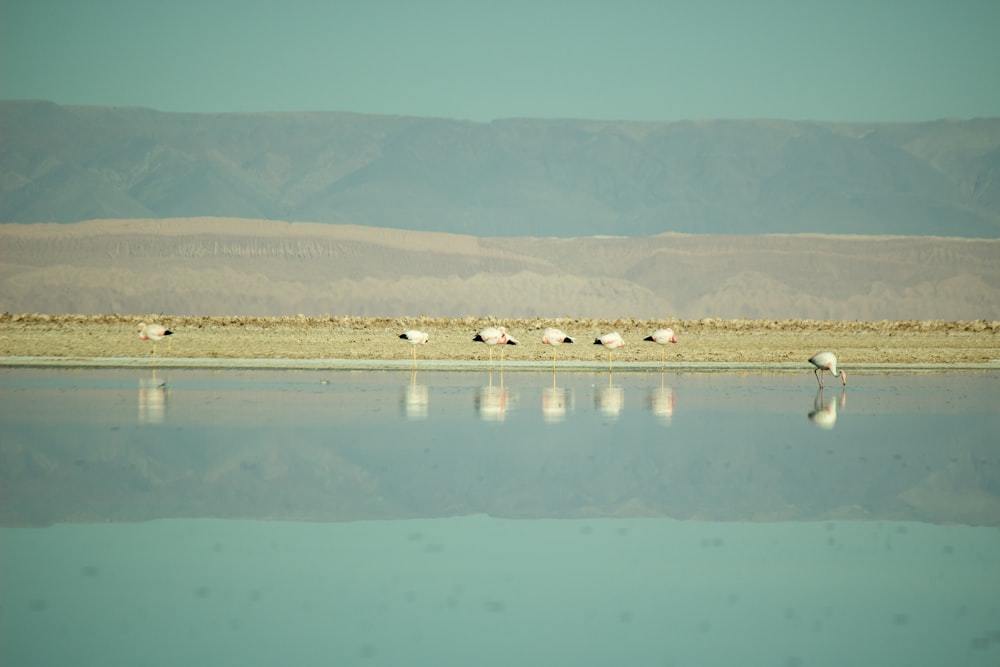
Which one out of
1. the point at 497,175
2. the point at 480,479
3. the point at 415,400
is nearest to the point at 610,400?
the point at 415,400

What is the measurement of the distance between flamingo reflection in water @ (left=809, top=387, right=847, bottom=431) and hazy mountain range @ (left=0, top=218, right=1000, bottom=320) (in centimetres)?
6033

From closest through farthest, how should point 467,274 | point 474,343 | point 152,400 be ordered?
1. point 152,400
2. point 474,343
3. point 467,274

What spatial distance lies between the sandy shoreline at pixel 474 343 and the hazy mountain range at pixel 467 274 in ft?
81.1

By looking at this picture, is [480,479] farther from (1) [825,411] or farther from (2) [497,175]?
(2) [497,175]

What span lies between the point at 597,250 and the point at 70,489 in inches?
3669

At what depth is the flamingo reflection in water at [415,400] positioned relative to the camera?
60.2 feet

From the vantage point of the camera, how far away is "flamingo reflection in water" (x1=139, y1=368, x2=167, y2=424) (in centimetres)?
1725

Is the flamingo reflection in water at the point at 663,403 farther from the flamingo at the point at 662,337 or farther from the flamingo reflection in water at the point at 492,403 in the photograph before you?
the flamingo at the point at 662,337

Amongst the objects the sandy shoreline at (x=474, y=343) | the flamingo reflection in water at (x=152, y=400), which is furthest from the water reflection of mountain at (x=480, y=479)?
the sandy shoreline at (x=474, y=343)

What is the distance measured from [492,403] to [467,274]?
7651 centimetres

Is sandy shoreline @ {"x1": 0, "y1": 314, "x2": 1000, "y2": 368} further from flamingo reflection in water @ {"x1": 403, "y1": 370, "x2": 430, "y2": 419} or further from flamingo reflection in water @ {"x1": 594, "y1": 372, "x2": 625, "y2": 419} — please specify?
flamingo reflection in water @ {"x1": 403, "y1": 370, "x2": 430, "y2": 419}

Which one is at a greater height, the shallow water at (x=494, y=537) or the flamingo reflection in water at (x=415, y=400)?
the flamingo reflection in water at (x=415, y=400)

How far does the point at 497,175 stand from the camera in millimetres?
155625

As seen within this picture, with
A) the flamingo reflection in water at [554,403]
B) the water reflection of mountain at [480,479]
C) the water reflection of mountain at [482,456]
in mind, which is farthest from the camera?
the flamingo reflection in water at [554,403]
